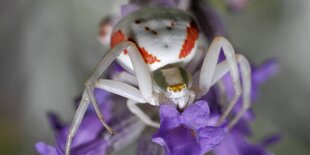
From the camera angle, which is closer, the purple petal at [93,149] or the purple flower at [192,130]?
the purple flower at [192,130]

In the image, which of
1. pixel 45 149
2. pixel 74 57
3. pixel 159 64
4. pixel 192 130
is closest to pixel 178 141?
pixel 192 130

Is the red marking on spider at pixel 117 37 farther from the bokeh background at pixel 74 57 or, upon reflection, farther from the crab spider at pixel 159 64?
the bokeh background at pixel 74 57

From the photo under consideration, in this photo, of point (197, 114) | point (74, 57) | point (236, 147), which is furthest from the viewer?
point (74, 57)

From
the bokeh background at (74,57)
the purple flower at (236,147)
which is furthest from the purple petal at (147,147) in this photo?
the bokeh background at (74,57)

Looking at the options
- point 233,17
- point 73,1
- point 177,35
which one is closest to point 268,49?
point 233,17

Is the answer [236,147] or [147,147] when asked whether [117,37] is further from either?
[236,147]

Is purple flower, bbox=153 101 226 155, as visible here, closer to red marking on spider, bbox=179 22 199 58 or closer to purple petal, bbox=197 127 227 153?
purple petal, bbox=197 127 227 153

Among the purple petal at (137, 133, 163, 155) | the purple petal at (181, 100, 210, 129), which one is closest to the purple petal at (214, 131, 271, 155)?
the purple petal at (137, 133, 163, 155)
